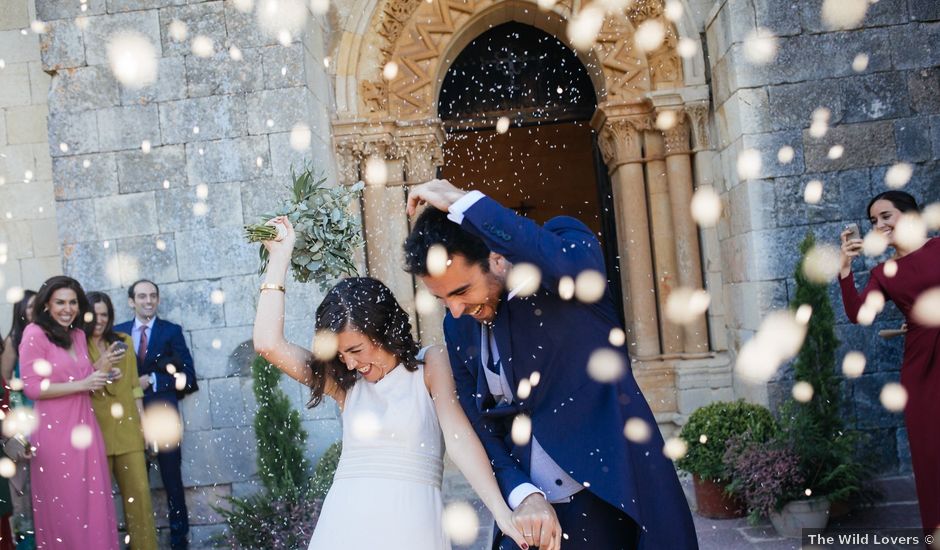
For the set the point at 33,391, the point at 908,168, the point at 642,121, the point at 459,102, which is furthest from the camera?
the point at 459,102

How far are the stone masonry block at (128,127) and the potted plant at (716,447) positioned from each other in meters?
4.14

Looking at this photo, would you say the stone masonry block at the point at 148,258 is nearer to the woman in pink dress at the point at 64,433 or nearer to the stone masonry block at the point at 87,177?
the stone masonry block at the point at 87,177

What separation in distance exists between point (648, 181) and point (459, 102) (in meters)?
1.89

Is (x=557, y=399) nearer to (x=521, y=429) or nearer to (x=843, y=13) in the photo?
(x=521, y=429)

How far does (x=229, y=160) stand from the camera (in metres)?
5.76

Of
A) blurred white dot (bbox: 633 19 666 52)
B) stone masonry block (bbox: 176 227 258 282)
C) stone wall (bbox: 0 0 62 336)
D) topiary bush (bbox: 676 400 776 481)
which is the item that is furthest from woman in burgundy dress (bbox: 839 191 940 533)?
stone wall (bbox: 0 0 62 336)

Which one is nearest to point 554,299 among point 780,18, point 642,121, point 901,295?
point 901,295

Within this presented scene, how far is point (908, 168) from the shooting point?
18.1 ft

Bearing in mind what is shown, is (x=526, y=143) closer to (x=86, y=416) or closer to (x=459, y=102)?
(x=459, y=102)

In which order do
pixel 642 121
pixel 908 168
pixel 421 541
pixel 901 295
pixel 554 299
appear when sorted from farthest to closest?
pixel 642 121
pixel 908 168
pixel 901 295
pixel 421 541
pixel 554 299

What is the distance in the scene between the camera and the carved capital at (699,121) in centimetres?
654

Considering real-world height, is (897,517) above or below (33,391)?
below

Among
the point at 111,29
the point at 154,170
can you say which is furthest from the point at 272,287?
the point at 111,29

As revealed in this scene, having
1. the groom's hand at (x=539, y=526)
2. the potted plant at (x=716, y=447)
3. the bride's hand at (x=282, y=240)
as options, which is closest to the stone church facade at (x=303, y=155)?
the potted plant at (x=716, y=447)
